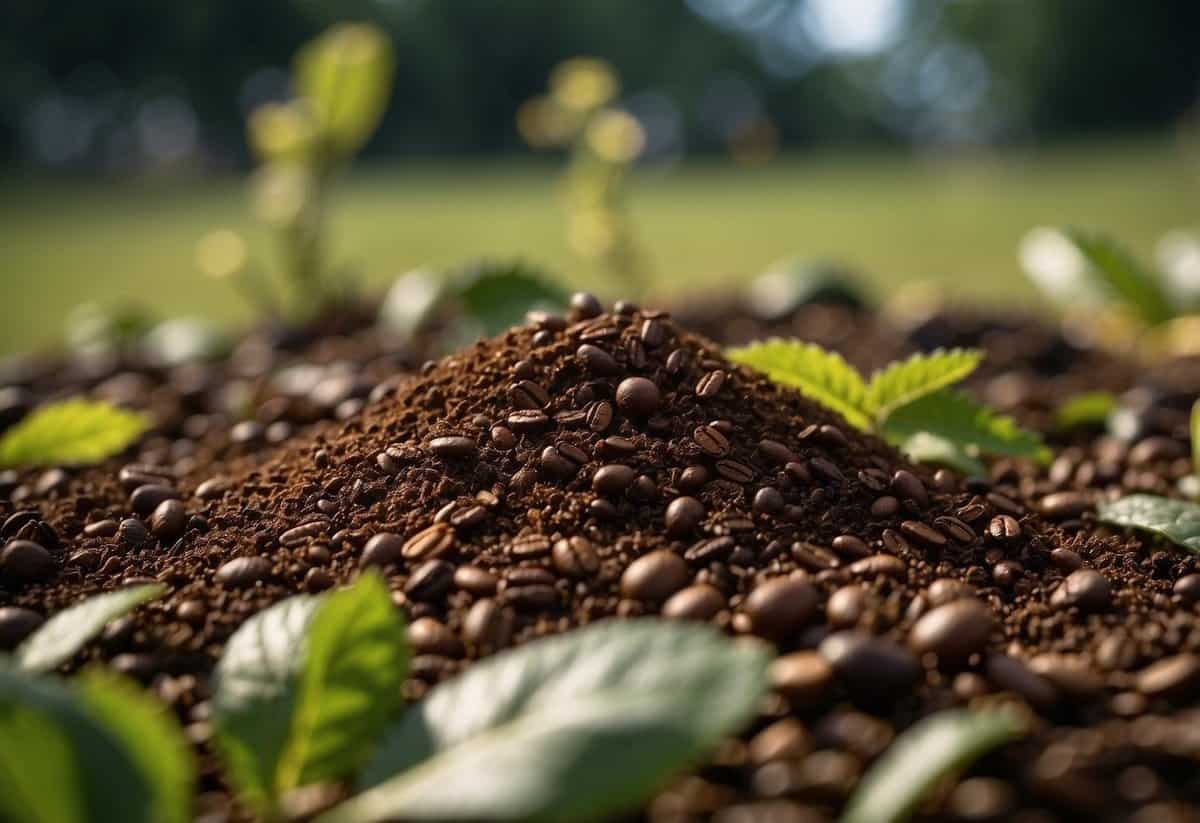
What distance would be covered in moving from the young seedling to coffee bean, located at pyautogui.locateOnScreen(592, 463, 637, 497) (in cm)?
37

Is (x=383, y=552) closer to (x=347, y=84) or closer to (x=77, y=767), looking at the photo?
(x=77, y=767)

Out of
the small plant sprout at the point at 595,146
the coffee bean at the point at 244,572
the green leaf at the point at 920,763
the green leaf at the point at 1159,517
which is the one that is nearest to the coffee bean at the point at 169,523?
the coffee bean at the point at 244,572

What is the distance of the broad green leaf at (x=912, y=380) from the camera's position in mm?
1387

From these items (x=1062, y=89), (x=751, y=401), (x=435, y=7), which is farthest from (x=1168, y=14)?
(x=751, y=401)

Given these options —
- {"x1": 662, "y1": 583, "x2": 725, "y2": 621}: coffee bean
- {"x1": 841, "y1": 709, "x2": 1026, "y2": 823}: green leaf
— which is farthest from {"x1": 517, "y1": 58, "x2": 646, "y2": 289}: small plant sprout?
{"x1": 841, "y1": 709, "x2": 1026, "y2": 823}: green leaf

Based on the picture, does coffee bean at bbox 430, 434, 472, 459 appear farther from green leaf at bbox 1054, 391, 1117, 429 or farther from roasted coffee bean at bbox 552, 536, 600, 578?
green leaf at bbox 1054, 391, 1117, 429

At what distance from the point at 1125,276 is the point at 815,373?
129cm

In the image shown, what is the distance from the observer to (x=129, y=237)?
6742 mm

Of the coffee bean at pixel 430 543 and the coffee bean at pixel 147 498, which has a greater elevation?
the coffee bean at pixel 147 498

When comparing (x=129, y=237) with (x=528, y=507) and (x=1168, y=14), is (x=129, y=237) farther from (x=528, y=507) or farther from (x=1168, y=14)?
(x=1168, y=14)

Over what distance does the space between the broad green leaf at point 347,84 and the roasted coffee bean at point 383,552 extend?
2029 millimetres

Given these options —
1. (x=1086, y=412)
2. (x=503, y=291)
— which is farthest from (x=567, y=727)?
(x=1086, y=412)

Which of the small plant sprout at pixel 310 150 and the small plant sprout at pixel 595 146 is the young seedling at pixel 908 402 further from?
the small plant sprout at pixel 310 150

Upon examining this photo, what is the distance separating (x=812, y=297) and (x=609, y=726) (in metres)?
2.37
